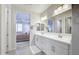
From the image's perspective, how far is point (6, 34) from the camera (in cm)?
257

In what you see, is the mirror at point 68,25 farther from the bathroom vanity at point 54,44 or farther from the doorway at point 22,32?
the doorway at point 22,32

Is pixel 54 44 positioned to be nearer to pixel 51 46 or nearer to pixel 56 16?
pixel 51 46

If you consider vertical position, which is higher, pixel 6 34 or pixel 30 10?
pixel 30 10

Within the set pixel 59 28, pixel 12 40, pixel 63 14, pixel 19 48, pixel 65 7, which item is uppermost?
pixel 65 7

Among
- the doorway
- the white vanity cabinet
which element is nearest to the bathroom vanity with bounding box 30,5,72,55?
the white vanity cabinet

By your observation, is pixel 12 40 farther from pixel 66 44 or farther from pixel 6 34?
pixel 66 44

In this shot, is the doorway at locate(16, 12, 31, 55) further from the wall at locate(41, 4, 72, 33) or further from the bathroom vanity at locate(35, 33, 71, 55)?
the wall at locate(41, 4, 72, 33)

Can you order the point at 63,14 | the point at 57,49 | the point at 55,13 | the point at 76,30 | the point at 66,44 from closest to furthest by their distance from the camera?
1. the point at 76,30
2. the point at 66,44
3. the point at 57,49
4. the point at 63,14
5. the point at 55,13

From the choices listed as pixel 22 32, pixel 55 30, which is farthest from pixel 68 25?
pixel 22 32

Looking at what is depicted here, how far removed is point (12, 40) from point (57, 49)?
127 cm

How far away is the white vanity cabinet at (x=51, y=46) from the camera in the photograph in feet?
6.12

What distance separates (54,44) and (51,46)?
0.56ft

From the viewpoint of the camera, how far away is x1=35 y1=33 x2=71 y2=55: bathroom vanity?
1.82 metres
